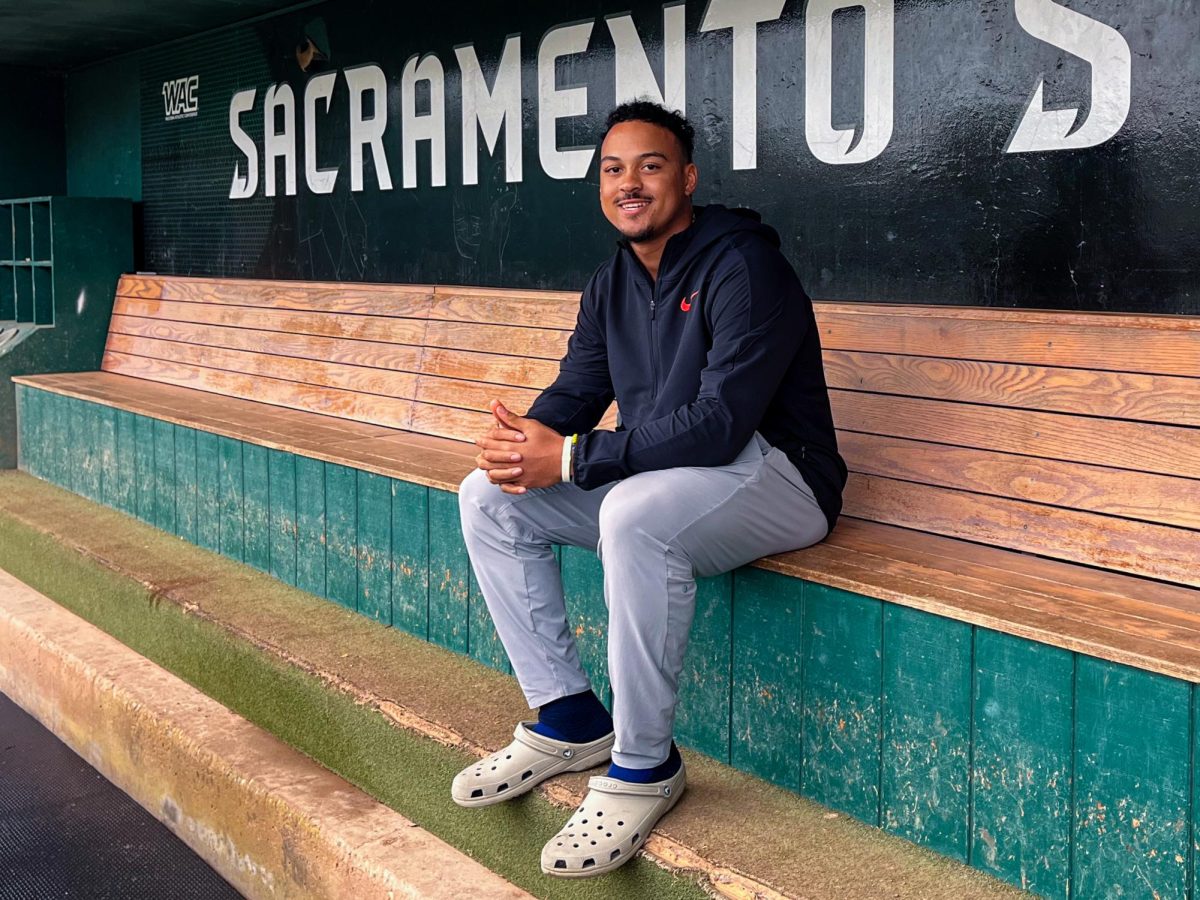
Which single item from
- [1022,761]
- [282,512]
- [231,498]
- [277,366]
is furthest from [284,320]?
[1022,761]

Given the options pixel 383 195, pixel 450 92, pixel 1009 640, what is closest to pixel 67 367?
pixel 383 195

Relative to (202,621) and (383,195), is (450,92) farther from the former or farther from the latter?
(202,621)

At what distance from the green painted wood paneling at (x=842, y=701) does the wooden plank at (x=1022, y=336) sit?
0.71m

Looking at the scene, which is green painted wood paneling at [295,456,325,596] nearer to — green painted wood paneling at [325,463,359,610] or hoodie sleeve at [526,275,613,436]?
green painted wood paneling at [325,463,359,610]

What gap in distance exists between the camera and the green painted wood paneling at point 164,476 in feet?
15.4

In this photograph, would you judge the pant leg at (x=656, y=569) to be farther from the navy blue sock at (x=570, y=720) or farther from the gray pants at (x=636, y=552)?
the navy blue sock at (x=570, y=720)

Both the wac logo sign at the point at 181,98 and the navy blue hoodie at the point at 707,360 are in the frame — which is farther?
the wac logo sign at the point at 181,98

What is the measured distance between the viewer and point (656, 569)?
89.8 inches

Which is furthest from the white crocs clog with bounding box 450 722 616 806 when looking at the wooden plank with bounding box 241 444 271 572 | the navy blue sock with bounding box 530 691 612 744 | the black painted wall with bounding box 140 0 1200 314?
the wooden plank with bounding box 241 444 271 572

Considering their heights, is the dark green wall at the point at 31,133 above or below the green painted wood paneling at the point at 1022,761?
above

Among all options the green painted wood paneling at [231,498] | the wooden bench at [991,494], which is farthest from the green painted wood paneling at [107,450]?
the wooden bench at [991,494]

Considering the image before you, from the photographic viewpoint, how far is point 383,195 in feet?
16.9

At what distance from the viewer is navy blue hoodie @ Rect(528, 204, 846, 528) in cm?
240

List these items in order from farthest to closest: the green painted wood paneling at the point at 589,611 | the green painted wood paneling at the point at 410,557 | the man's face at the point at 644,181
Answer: the green painted wood paneling at the point at 410,557 → the green painted wood paneling at the point at 589,611 → the man's face at the point at 644,181
